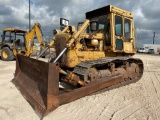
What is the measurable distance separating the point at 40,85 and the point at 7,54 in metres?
11.3

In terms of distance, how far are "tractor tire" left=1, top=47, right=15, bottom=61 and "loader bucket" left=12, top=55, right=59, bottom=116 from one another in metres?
9.17

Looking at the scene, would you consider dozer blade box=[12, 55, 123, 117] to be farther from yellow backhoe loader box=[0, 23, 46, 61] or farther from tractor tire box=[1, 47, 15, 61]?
tractor tire box=[1, 47, 15, 61]

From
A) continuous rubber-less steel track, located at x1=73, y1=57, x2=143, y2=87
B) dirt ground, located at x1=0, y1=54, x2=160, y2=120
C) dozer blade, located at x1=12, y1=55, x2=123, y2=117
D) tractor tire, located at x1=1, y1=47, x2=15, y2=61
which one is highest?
tractor tire, located at x1=1, y1=47, x2=15, y2=61

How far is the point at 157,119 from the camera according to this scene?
4.40m

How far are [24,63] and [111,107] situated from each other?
356 cm

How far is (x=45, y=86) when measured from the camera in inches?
190

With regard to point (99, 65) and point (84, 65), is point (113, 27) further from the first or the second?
point (84, 65)

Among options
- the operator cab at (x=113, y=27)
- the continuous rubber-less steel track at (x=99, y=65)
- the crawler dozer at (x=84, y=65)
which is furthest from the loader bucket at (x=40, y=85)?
the operator cab at (x=113, y=27)

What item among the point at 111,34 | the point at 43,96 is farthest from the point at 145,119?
the point at 111,34

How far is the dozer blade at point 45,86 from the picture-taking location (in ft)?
15.2

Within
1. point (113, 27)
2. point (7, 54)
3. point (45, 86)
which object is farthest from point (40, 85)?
point (7, 54)

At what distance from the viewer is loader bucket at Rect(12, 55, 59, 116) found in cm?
462

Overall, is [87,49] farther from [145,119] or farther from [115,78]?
[145,119]

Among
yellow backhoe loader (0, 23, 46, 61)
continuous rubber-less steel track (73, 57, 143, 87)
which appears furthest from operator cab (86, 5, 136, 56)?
yellow backhoe loader (0, 23, 46, 61)
